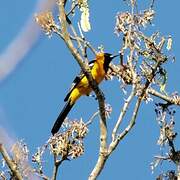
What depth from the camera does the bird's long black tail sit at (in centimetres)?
504

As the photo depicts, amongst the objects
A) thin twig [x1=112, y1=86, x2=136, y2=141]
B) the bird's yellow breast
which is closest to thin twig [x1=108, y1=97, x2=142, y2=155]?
Result: thin twig [x1=112, y1=86, x2=136, y2=141]

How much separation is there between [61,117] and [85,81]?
26.9 inches

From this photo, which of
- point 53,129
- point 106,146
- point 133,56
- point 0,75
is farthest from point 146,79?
point 0,75

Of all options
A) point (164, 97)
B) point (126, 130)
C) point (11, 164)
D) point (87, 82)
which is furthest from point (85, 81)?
point (11, 164)

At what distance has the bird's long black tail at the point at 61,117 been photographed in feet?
16.5

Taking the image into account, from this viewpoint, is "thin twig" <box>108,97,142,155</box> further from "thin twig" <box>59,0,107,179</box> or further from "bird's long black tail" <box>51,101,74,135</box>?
"bird's long black tail" <box>51,101,74,135</box>

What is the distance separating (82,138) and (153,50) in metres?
0.89

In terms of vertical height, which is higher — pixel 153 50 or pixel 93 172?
pixel 153 50

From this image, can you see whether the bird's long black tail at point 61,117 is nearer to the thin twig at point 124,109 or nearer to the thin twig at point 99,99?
the thin twig at point 99,99

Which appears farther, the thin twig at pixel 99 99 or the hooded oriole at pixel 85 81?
the hooded oriole at pixel 85 81

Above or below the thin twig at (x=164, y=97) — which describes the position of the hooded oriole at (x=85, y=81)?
above

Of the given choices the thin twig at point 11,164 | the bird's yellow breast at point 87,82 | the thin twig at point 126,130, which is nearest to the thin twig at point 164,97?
the thin twig at point 126,130

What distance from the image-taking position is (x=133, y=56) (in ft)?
14.5

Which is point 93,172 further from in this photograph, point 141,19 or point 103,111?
point 141,19
